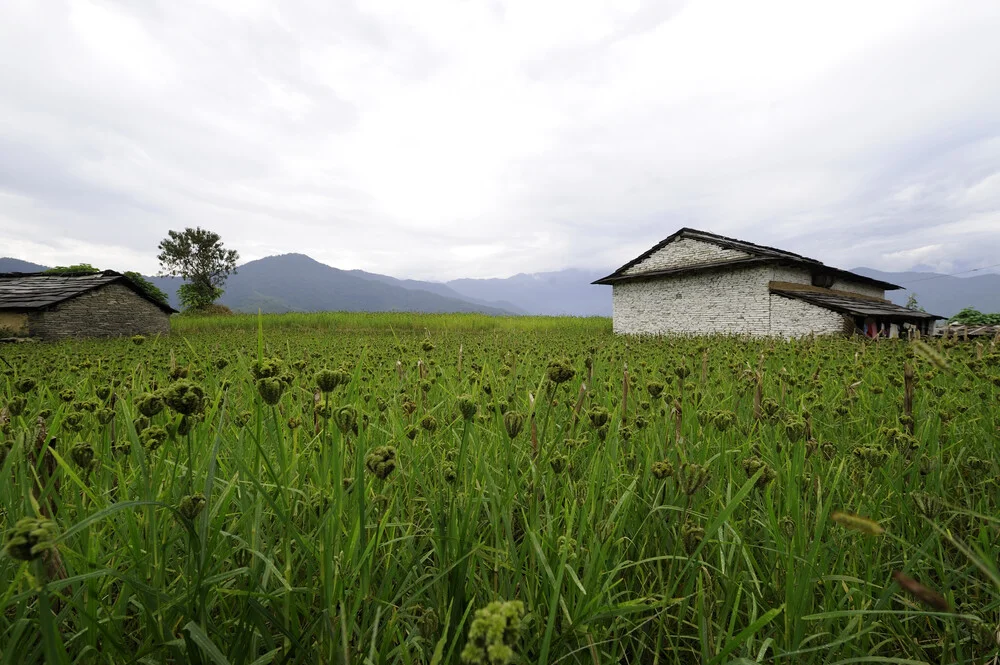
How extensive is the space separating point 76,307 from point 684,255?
1041 inches

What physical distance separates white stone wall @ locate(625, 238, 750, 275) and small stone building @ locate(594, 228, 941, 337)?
0.05 m

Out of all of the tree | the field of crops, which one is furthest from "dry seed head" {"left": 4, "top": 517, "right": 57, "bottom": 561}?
the tree

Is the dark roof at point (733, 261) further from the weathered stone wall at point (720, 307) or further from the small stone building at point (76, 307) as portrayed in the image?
the small stone building at point (76, 307)

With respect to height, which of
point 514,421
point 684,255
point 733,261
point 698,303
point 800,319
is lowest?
point 514,421

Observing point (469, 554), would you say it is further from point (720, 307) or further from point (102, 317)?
point (102, 317)

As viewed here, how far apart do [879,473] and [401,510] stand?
6.96 feet

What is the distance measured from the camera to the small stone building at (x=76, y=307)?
1470 cm

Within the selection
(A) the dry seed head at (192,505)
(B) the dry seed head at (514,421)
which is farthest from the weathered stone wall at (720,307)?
(A) the dry seed head at (192,505)

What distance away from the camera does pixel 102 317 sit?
17625mm

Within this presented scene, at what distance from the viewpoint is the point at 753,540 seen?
1.54m

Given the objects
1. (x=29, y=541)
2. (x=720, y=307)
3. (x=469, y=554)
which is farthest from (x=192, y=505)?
(x=720, y=307)

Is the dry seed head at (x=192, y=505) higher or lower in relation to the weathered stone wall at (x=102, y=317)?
lower

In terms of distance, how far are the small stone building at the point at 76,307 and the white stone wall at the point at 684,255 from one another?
23012mm

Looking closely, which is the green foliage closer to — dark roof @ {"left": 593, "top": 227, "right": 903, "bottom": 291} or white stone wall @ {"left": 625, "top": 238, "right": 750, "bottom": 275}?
dark roof @ {"left": 593, "top": 227, "right": 903, "bottom": 291}
